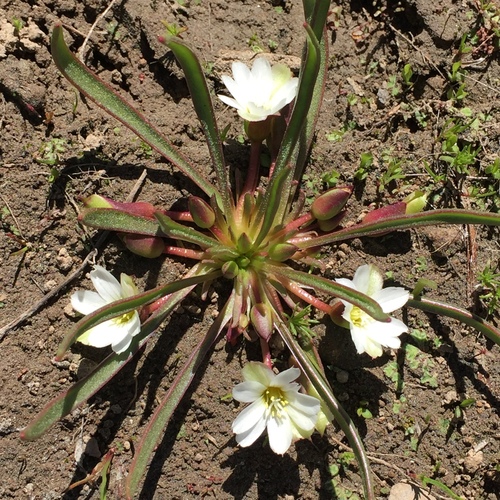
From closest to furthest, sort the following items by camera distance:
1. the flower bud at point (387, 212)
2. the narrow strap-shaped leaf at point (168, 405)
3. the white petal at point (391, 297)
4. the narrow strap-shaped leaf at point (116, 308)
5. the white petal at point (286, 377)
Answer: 1. the narrow strap-shaped leaf at point (116, 308)
2. the white petal at point (286, 377)
3. the narrow strap-shaped leaf at point (168, 405)
4. the white petal at point (391, 297)
5. the flower bud at point (387, 212)

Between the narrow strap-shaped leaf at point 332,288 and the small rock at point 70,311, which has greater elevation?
the narrow strap-shaped leaf at point 332,288

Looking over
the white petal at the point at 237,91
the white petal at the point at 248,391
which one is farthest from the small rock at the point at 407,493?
the white petal at the point at 237,91

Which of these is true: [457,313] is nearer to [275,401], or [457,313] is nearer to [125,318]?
[275,401]

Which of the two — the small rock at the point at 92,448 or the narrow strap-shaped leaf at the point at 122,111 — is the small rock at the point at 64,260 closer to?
the narrow strap-shaped leaf at the point at 122,111

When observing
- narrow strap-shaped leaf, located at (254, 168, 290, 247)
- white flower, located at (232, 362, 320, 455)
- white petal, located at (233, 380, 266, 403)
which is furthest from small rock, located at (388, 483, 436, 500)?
narrow strap-shaped leaf, located at (254, 168, 290, 247)

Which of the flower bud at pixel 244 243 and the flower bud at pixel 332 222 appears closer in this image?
the flower bud at pixel 244 243

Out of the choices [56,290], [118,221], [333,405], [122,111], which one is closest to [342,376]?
[333,405]

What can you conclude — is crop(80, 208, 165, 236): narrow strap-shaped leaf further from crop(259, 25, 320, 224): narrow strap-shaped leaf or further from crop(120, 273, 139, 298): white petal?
crop(259, 25, 320, 224): narrow strap-shaped leaf

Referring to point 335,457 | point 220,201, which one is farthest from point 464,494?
point 220,201
